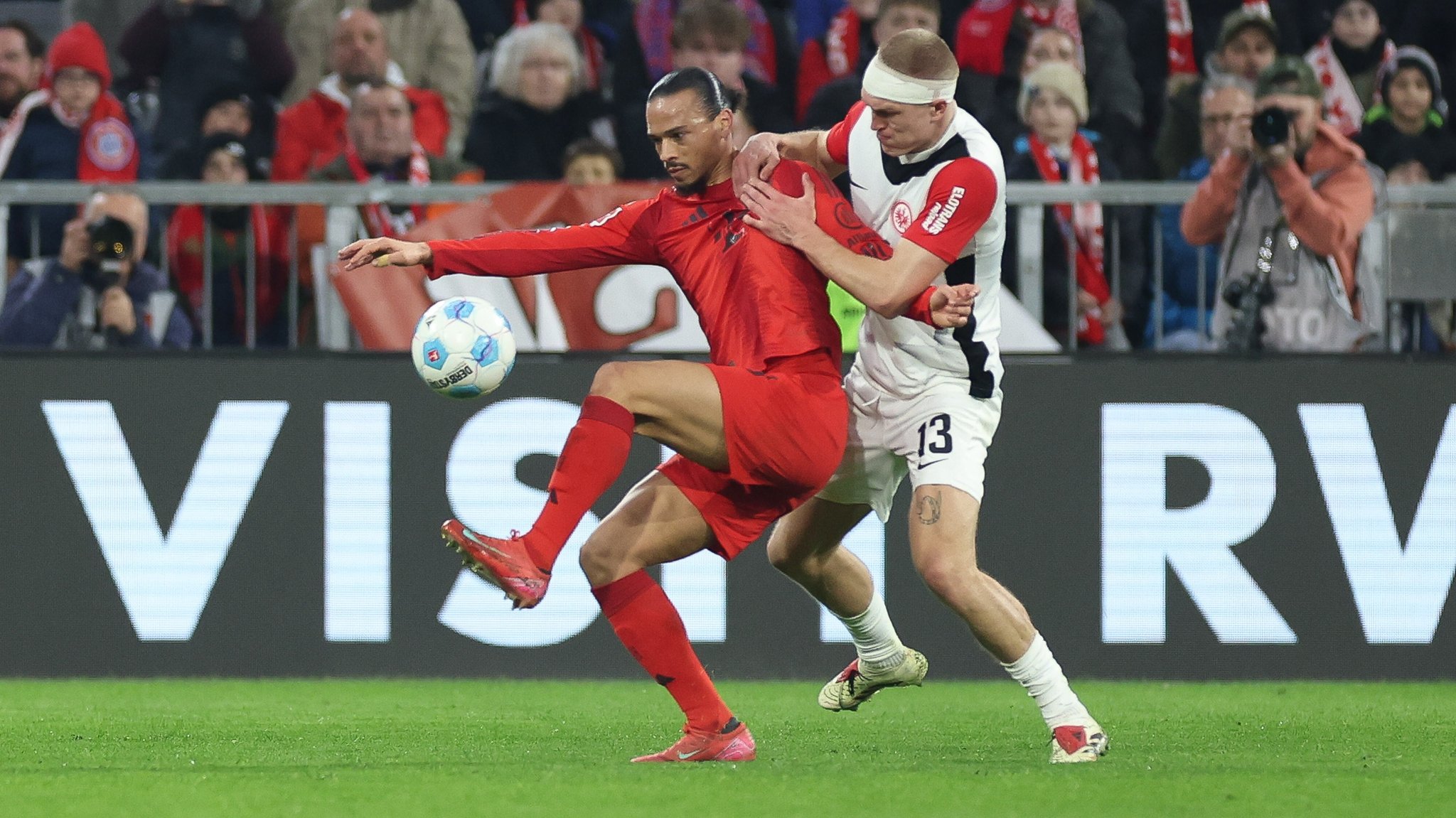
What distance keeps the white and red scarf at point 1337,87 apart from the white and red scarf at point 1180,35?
1.24ft

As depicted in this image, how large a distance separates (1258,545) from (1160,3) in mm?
3991

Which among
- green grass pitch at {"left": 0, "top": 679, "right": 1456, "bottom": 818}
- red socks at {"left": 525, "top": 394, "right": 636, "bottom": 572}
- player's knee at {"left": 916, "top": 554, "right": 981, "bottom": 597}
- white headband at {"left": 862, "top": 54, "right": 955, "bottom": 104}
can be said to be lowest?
green grass pitch at {"left": 0, "top": 679, "right": 1456, "bottom": 818}

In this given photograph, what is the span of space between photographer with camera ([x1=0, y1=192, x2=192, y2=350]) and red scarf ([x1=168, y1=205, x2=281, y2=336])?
0.36 feet

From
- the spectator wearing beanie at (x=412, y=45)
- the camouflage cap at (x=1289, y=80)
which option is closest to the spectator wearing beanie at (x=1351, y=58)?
the camouflage cap at (x=1289, y=80)

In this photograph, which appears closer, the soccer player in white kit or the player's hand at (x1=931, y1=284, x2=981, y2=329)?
the player's hand at (x1=931, y1=284, x2=981, y2=329)

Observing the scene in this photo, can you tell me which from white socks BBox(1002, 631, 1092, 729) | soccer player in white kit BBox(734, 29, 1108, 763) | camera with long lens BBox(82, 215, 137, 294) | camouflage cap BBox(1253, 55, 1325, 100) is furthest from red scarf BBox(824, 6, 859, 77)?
white socks BBox(1002, 631, 1092, 729)

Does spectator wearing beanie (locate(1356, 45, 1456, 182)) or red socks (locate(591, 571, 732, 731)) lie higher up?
spectator wearing beanie (locate(1356, 45, 1456, 182))

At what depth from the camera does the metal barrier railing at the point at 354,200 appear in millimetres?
9125

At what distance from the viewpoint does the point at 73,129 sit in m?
10.4

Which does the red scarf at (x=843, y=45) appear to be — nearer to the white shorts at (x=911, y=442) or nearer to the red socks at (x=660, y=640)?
the white shorts at (x=911, y=442)

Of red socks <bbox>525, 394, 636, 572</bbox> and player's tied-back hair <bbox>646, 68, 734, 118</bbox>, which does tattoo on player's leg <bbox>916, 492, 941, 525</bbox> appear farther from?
player's tied-back hair <bbox>646, 68, 734, 118</bbox>

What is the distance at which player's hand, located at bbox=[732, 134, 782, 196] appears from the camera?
19.9ft

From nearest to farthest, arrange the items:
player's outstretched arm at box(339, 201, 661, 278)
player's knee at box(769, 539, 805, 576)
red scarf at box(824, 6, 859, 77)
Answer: player's outstretched arm at box(339, 201, 661, 278) → player's knee at box(769, 539, 805, 576) → red scarf at box(824, 6, 859, 77)

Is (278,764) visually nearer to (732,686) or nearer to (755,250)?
(755,250)
